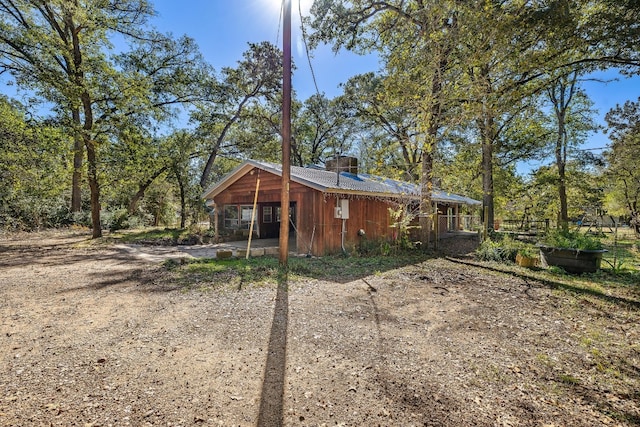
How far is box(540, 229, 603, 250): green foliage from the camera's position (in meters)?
7.30

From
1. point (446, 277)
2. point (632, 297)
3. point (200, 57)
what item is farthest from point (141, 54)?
point (632, 297)

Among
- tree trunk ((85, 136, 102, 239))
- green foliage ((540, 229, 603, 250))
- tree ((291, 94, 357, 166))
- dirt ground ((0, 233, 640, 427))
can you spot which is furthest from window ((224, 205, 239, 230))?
green foliage ((540, 229, 603, 250))

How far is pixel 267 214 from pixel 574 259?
1190cm

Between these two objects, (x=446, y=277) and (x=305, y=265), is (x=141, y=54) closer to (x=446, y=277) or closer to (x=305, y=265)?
(x=305, y=265)

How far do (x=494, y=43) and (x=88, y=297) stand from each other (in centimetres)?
844

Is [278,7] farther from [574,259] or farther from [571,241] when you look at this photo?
[574,259]

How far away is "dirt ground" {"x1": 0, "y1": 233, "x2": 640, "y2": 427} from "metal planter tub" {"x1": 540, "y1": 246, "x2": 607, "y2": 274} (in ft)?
7.61

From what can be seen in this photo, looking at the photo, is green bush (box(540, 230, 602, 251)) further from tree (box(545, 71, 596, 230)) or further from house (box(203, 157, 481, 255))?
tree (box(545, 71, 596, 230))

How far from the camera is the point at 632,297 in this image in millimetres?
5434

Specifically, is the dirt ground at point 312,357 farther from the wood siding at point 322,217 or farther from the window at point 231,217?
the window at point 231,217

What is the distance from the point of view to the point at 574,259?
24.1ft

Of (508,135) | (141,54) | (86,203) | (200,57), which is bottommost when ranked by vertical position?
(86,203)

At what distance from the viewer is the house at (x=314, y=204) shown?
9586 millimetres

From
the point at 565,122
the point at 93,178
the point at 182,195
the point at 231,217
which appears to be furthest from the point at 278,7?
the point at 565,122
